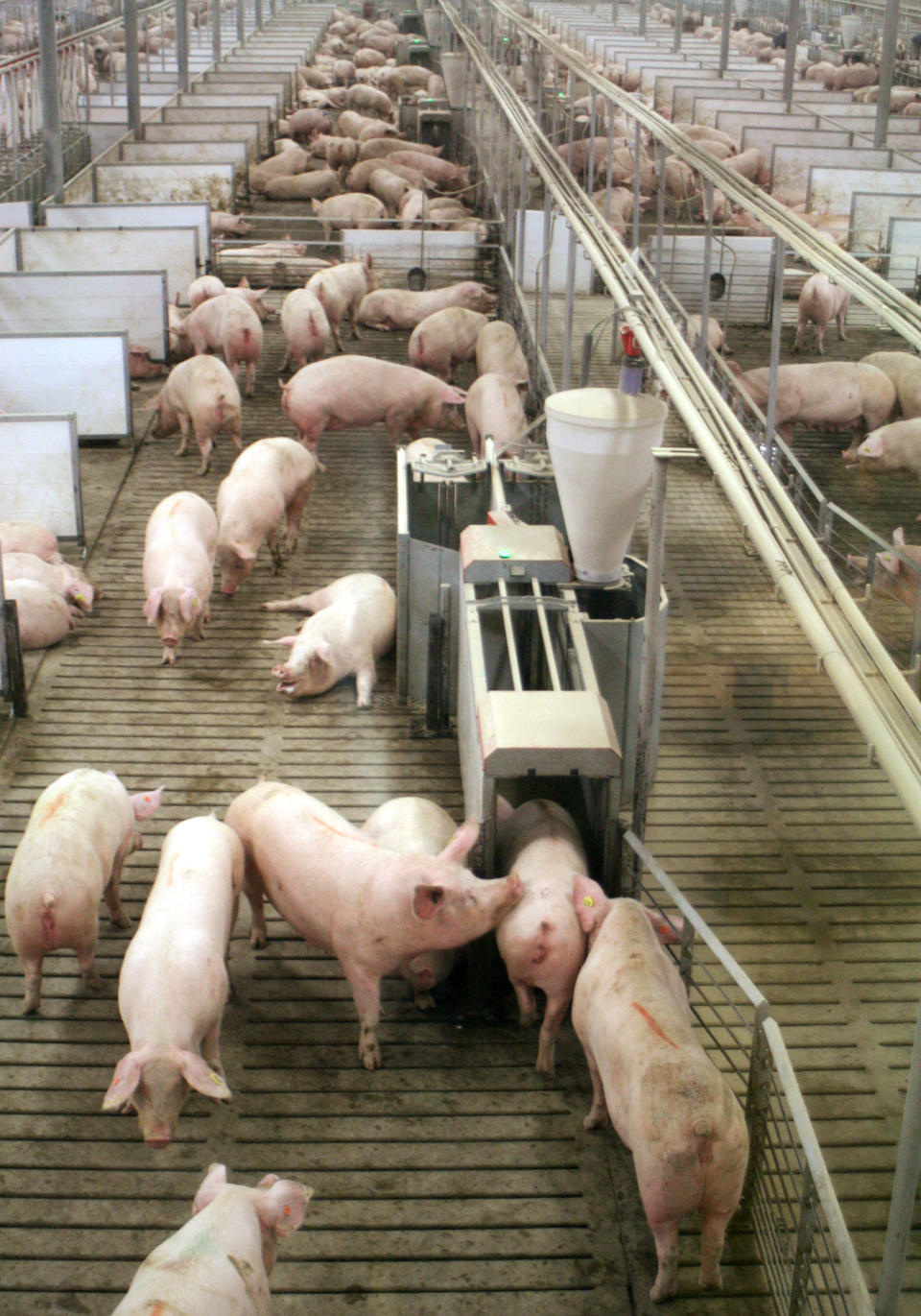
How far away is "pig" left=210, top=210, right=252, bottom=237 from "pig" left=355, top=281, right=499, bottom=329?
9.22 feet

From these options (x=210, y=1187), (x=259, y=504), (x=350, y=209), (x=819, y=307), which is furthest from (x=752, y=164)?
(x=210, y=1187)

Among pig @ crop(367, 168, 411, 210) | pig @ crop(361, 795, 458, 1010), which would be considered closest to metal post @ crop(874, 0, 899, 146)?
pig @ crop(367, 168, 411, 210)

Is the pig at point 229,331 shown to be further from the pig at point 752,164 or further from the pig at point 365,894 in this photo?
the pig at point 752,164

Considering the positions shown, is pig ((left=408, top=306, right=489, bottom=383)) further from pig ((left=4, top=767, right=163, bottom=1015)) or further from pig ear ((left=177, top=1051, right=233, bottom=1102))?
pig ear ((left=177, top=1051, right=233, bottom=1102))

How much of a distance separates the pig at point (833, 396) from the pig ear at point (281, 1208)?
3783 mm

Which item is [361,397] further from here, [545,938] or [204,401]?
[545,938]

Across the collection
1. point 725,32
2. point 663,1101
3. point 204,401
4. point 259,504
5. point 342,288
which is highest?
point 725,32

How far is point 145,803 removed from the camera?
548 cm

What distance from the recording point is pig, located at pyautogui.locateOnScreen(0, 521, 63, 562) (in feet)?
26.2

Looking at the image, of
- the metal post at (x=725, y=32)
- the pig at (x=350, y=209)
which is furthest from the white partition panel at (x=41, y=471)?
the metal post at (x=725, y=32)

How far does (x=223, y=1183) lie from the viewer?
11.9ft

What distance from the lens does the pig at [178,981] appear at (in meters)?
4.07

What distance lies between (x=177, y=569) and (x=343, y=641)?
1.04 metres

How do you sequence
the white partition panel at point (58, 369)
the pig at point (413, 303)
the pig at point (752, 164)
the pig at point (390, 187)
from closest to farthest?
the white partition panel at point (58, 369) < the pig at point (413, 303) < the pig at point (752, 164) < the pig at point (390, 187)
